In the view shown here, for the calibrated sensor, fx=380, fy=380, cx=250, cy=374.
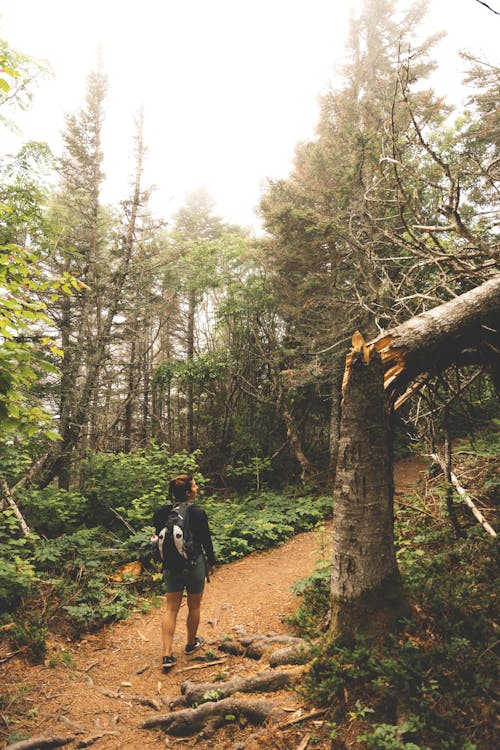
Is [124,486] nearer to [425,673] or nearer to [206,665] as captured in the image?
[206,665]

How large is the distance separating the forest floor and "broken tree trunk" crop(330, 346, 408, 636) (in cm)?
77

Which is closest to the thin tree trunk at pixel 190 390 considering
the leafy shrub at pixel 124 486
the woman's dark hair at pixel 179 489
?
the leafy shrub at pixel 124 486

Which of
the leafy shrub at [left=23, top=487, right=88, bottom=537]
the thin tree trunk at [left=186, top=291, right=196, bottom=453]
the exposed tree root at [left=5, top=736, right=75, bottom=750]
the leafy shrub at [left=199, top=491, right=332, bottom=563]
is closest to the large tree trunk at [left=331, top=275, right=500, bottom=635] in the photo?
the exposed tree root at [left=5, top=736, right=75, bottom=750]

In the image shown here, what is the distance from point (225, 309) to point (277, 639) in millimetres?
11418

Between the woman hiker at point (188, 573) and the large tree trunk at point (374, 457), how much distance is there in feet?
5.72

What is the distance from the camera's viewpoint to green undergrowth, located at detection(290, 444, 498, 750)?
7.01 ft

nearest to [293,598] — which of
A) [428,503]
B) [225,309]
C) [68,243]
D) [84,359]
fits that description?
[428,503]

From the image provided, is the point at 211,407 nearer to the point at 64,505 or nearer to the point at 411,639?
the point at 64,505

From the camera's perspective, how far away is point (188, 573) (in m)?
4.23

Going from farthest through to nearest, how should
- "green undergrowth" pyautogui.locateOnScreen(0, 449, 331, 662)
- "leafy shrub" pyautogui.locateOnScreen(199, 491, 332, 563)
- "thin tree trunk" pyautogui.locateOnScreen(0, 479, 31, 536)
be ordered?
"leafy shrub" pyautogui.locateOnScreen(199, 491, 332, 563), "thin tree trunk" pyautogui.locateOnScreen(0, 479, 31, 536), "green undergrowth" pyautogui.locateOnScreen(0, 449, 331, 662)

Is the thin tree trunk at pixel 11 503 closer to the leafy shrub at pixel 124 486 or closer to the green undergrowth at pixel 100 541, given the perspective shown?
the green undergrowth at pixel 100 541

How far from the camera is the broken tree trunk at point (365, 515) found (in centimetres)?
295

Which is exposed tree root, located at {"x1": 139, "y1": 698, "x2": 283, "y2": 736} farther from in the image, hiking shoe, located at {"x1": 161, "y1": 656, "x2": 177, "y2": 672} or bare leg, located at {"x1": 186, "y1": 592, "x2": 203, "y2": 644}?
bare leg, located at {"x1": 186, "y1": 592, "x2": 203, "y2": 644}

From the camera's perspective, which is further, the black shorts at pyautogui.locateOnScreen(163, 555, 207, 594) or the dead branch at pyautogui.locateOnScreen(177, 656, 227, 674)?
the black shorts at pyautogui.locateOnScreen(163, 555, 207, 594)
